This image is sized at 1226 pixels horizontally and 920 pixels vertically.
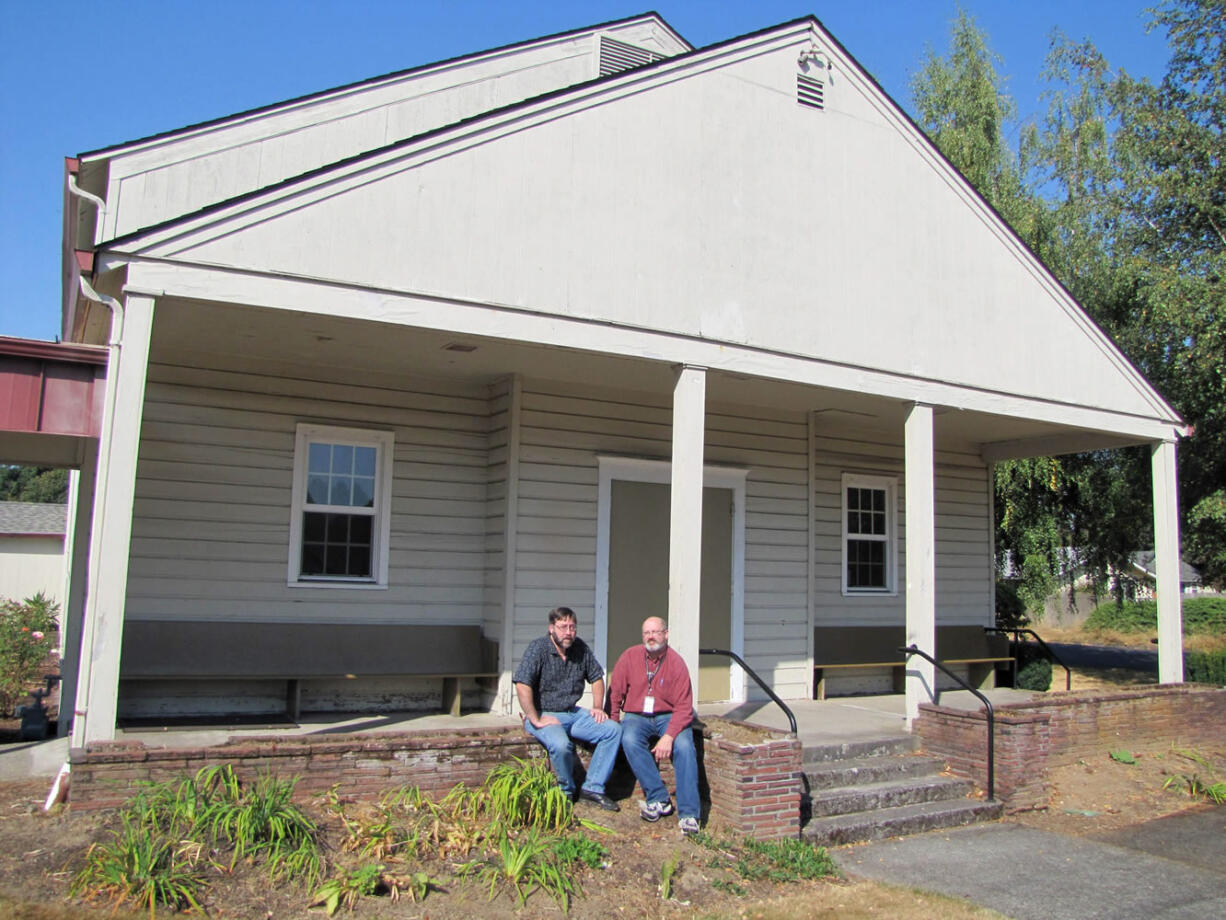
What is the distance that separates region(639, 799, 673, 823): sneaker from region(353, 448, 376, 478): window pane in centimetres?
453

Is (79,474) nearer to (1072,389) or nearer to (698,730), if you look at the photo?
(698,730)

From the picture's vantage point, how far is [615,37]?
12664 millimetres

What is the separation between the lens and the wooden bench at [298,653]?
29.1ft

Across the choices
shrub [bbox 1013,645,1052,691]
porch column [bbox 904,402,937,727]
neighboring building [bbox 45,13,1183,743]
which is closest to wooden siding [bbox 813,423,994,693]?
neighboring building [bbox 45,13,1183,743]

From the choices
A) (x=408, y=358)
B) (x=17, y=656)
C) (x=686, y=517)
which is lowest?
(x=17, y=656)

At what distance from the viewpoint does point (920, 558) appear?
10.2 m

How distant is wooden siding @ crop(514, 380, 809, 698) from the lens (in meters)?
10.4

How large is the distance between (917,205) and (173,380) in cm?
770

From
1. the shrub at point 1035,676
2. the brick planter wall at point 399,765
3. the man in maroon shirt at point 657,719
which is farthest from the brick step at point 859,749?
the shrub at point 1035,676

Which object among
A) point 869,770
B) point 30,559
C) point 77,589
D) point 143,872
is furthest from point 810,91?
point 30,559

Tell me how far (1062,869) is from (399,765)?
4793 millimetres

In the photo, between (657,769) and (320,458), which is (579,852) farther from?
(320,458)

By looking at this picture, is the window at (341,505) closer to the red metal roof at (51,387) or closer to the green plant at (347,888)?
the red metal roof at (51,387)

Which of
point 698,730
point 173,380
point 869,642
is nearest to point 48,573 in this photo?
point 173,380
